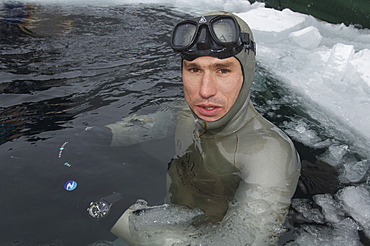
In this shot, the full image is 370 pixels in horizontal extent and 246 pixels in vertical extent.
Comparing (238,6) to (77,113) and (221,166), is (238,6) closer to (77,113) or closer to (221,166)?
(77,113)

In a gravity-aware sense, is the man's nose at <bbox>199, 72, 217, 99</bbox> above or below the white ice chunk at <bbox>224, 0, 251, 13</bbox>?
below

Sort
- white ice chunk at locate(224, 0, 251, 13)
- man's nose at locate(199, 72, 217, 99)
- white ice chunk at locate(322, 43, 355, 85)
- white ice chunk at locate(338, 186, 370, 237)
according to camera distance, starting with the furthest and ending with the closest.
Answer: white ice chunk at locate(224, 0, 251, 13)
white ice chunk at locate(322, 43, 355, 85)
white ice chunk at locate(338, 186, 370, 237)
man's nose at locate(199, 72, 217, 99)

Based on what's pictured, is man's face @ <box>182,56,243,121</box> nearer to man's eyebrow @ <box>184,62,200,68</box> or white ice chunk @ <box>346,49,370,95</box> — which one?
man's eyebrow @ <box>184,62,200,68</box>

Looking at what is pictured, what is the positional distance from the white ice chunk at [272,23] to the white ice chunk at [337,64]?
6.71 feet

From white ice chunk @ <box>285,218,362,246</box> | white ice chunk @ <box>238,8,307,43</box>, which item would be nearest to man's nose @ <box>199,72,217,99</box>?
white ice chunk @ <box>285,218,362,246</box>

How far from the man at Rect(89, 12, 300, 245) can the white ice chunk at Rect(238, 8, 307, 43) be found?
5179 millimetres

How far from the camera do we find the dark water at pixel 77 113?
2.27 meters

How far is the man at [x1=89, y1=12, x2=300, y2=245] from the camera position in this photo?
195 cm

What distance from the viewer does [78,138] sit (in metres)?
3.04

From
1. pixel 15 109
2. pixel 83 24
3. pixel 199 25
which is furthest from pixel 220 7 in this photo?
pixel 199 25

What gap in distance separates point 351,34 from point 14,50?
7194 mm

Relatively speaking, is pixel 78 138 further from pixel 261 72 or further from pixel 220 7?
pixel 220 7

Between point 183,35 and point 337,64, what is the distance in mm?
3588

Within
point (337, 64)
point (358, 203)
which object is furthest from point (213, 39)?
point (337, 64)
